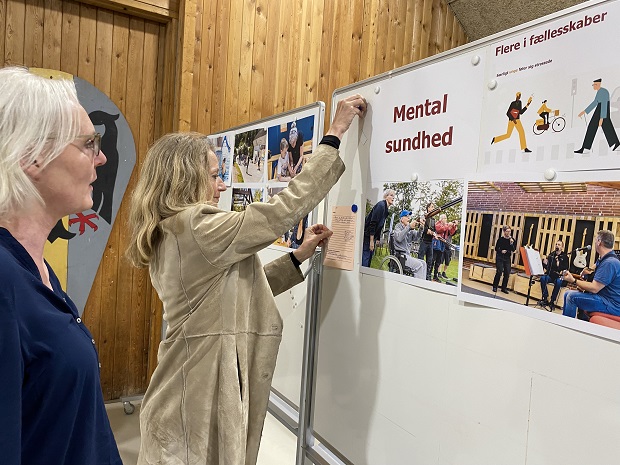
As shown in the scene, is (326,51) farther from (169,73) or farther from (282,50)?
(169,73)

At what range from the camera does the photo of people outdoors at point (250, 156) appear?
2.13m

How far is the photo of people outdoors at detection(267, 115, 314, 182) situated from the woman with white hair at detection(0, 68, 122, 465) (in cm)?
96

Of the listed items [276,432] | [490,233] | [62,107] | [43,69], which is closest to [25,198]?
[62,107]

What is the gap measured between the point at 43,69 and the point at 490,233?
3.07 m

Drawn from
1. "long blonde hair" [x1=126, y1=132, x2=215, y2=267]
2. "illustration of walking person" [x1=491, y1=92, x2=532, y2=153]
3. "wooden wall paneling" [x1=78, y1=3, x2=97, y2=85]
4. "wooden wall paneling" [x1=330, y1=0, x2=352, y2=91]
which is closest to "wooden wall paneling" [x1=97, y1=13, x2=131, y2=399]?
"wooden wall paneling" [x1=78, y1=3, x2=97, y2=85]

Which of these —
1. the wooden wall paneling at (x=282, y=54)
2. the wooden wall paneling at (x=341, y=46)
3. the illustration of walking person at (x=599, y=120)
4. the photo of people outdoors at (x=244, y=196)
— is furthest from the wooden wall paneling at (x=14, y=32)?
the illustration of walking person at (x=599, y=120)

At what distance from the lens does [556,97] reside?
3.20ft

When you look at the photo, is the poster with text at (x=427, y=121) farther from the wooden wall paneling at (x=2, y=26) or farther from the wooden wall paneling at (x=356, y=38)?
the wooden wall paneling at (x=356, y=38)

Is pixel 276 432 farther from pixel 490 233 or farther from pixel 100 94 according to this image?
pixel 100 94

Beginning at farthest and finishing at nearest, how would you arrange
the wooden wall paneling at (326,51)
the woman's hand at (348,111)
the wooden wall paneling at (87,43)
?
the wooden wall paneling at (326,51), the wooden wall paneling at (87,43), the woman's hand at (348,111)

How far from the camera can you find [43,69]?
3137 mm

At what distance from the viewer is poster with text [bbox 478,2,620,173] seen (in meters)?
0.89

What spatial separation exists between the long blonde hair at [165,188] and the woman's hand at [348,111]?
0.44 metres

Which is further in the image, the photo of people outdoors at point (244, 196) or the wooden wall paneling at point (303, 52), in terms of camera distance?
the wooden wall paneling at point (303, 52)
